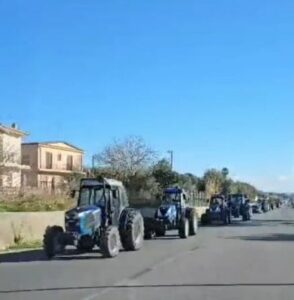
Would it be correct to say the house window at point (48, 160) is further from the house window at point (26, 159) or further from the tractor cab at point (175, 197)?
the tractor cab at point (175, 197)

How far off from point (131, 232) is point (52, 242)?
3357 mm

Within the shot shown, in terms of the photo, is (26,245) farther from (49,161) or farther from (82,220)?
(49,161)

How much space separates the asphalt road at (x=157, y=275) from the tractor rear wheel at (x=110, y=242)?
359 millimetres

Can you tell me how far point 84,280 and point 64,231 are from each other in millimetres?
6766

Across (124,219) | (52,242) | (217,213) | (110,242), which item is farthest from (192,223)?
(217,213)

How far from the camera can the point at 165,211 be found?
110 feet

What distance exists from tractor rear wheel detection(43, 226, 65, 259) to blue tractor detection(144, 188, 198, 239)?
10711 mm

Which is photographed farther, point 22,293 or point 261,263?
point 261,263

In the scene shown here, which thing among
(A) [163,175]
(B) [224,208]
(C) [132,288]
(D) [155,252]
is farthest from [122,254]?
(A) [163,175]

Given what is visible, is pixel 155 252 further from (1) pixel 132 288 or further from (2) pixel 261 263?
(1) pixel 132 288

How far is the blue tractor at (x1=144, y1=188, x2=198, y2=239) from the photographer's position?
3334 centimetres

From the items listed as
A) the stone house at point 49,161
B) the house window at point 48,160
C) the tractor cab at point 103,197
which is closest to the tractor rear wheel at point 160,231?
the tractor cab at point 103,197

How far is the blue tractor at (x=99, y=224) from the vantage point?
22625 millimetres

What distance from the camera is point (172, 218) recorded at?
111 ft
